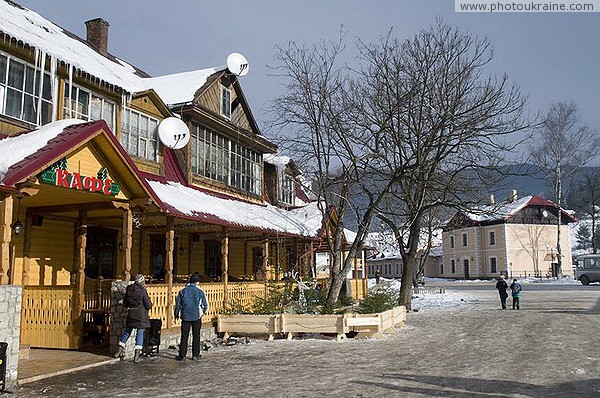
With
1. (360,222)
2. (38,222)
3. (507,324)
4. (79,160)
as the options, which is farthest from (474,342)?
(38,222)

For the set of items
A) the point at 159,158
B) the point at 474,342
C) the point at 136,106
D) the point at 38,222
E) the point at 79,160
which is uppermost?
the point at 136,106

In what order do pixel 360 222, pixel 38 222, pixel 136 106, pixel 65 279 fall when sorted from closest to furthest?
pixel 38 222
pixel 65 279
pixel 136 106
pixel 360 222

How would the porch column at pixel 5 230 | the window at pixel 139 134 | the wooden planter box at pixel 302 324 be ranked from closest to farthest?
the porch column at pixel 5 230, the wooden planter box at pixel 302 324, the window at pixel 139 134

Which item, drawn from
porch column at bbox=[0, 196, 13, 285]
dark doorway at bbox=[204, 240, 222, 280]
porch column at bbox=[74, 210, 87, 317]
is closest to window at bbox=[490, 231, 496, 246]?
dark doorway at bbox=[204, 240, 222, 280]

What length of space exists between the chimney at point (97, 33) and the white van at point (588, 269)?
43307mm

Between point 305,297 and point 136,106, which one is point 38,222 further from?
point 305,297

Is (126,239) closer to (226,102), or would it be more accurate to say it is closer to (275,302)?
(275,302)

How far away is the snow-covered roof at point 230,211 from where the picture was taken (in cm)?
1463

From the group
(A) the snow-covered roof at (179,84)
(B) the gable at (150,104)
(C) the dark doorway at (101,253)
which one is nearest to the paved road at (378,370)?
(C) the dark doorway at (101,253)

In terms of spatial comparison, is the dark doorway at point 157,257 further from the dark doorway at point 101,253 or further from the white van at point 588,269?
the white van at point 588,269

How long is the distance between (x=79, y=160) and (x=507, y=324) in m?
13.4

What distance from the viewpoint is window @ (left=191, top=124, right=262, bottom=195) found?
18859 millimetres

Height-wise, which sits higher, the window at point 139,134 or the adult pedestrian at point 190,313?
the window at point 139,134

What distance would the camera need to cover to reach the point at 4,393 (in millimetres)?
8242
